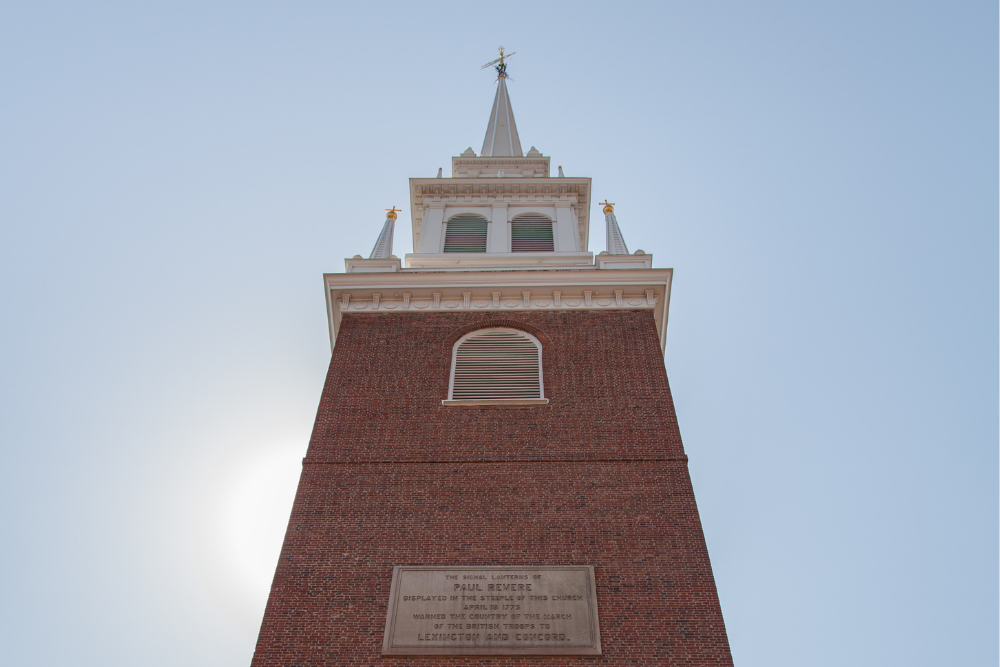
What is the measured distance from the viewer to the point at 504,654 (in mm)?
10836

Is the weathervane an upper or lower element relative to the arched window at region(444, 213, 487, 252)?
upper

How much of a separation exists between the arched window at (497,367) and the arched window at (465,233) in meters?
5.74

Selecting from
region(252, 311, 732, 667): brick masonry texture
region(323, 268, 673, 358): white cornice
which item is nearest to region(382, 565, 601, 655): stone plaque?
region(252, 311, 732, 667): brick masonry texture

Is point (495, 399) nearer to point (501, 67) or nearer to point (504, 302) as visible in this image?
point (504, 302)

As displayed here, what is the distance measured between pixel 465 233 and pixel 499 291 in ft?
18.4

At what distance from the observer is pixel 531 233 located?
23.8 metres

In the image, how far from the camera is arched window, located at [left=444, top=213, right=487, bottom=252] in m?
23.3

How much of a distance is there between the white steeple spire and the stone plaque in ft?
67.5

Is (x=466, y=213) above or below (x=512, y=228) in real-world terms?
above

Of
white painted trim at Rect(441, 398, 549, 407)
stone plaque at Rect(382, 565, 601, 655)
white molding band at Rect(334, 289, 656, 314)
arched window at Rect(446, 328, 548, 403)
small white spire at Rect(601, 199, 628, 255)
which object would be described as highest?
small white spire at Rect(601, 199, 628, 255)

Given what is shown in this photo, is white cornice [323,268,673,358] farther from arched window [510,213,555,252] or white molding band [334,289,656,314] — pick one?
arched window [510,213,555,252]

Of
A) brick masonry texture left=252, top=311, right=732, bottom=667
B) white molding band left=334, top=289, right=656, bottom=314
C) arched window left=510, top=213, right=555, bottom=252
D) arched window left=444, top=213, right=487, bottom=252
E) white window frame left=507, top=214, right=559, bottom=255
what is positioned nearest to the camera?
brick masonry texture left=252, top=311, right=732, bottom=667

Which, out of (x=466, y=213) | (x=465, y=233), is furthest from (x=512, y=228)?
(x=466, y=213)

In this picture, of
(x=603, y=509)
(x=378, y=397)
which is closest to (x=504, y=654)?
(x=603, y=509)
